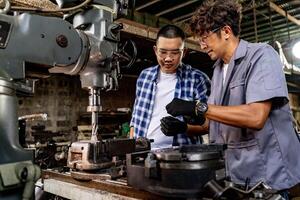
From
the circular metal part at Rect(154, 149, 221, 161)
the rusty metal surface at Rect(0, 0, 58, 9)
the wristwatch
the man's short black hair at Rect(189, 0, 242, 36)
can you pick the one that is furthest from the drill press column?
the rusty metal surface at Rect(0, 0, 58, 9)

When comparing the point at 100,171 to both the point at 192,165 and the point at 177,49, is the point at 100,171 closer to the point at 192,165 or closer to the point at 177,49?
the point at 192,165

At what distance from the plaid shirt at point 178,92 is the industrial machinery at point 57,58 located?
638 millimetres

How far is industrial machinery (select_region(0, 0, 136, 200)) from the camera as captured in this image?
90cm

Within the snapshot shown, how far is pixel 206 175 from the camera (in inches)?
37.0

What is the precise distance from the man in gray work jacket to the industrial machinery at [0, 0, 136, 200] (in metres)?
0.40

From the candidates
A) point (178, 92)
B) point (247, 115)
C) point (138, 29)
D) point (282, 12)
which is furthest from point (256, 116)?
point (282, 12)

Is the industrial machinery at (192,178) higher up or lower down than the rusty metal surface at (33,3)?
lower down

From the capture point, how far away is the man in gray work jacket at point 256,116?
139cm

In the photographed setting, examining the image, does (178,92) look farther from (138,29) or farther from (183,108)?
(138,29)

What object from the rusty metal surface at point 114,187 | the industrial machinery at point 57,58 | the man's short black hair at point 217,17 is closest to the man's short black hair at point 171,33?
the man's short black hair at point 217,17

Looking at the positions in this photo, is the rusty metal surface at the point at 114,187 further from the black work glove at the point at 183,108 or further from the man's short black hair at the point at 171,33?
the man's short black hair at the point at 171,33

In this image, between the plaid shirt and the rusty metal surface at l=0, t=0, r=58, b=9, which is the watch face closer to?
the plaid shirt

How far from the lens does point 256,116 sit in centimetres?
136

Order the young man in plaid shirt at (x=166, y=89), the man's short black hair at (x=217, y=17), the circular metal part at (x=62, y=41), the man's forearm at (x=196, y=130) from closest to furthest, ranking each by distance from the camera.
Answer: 1. the circular metal part at (x=62, y=41)
2. the man's short black hair at (x=217, y=17)
3. the man's forearm at (x=196, y=130)
4. the young man in plaid shirt at (x=166, y=89)
